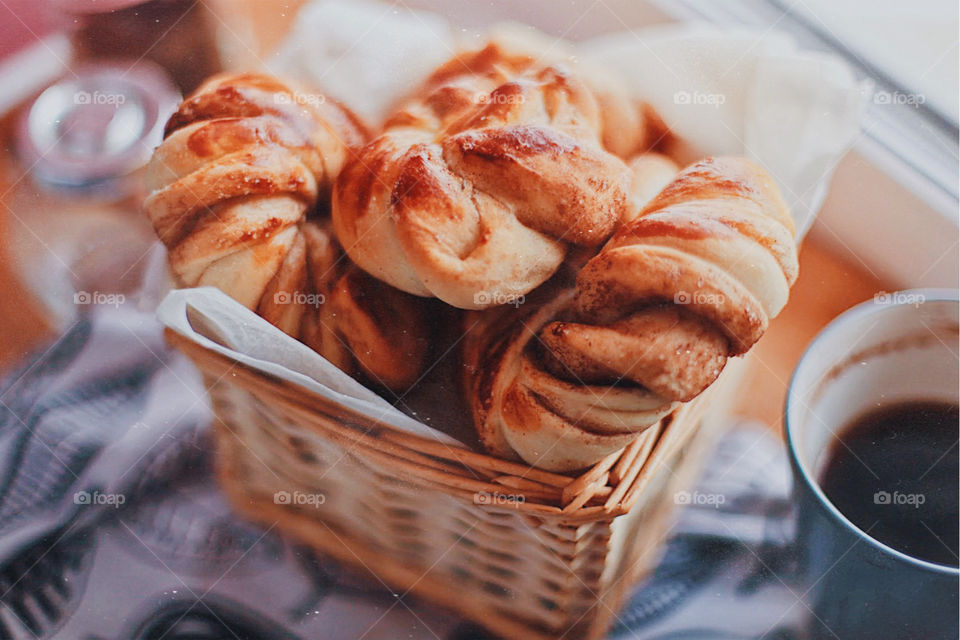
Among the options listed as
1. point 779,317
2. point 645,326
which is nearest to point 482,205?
point 645,326

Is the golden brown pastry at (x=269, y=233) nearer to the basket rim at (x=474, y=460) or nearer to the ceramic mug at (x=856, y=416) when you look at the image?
the basket rim at (x=474, y=460)

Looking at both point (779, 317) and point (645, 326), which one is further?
point (779, 317)

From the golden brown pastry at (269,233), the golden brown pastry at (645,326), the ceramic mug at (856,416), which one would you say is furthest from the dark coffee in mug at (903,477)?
the golden brown pastry at (269,233)

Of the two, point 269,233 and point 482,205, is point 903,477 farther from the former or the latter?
point 269,233

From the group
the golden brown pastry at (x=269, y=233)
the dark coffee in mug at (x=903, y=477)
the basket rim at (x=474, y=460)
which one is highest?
the golden brown pastry at (x=269, y=233)

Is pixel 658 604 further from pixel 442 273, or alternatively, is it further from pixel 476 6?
pixel 476 6

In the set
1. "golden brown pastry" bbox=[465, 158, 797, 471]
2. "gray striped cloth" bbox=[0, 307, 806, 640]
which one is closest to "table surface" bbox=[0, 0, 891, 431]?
"gray striped cloth" bbox=[0, 307, 806, 640]

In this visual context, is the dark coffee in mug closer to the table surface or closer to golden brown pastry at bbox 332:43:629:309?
the table surface

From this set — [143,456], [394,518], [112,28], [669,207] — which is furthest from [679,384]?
[112,28]
